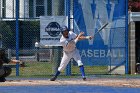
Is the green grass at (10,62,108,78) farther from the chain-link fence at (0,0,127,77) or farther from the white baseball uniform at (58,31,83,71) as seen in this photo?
the white baseball uniform at (58,31,83,71)

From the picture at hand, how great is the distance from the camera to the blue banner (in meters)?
20.2

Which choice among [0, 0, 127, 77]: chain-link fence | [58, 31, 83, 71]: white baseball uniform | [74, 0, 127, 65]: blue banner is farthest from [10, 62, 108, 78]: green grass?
[58, 31, 83, 71]: white baseball uniform

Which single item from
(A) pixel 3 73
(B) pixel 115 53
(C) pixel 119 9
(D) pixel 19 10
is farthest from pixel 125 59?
(A) pixel 3 73

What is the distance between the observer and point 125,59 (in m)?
20.3

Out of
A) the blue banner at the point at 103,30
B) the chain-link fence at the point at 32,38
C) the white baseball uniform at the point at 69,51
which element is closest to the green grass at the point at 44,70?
the chain-link fence at the point at 32,38

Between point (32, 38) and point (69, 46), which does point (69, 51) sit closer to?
point (69, 46)

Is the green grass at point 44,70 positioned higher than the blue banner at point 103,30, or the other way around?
the blue banner at point 103,30

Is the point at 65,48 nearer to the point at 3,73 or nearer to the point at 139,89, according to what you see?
the point at 3,73

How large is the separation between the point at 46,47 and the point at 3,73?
431cm

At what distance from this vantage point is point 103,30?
2027cm

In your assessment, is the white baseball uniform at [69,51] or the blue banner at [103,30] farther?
the blue banner at [103,30]

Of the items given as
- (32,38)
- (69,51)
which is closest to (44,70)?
(32,38)

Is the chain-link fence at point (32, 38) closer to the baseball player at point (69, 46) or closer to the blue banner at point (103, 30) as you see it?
the blue banner at point (103, 30)

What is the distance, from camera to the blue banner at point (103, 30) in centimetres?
2023
